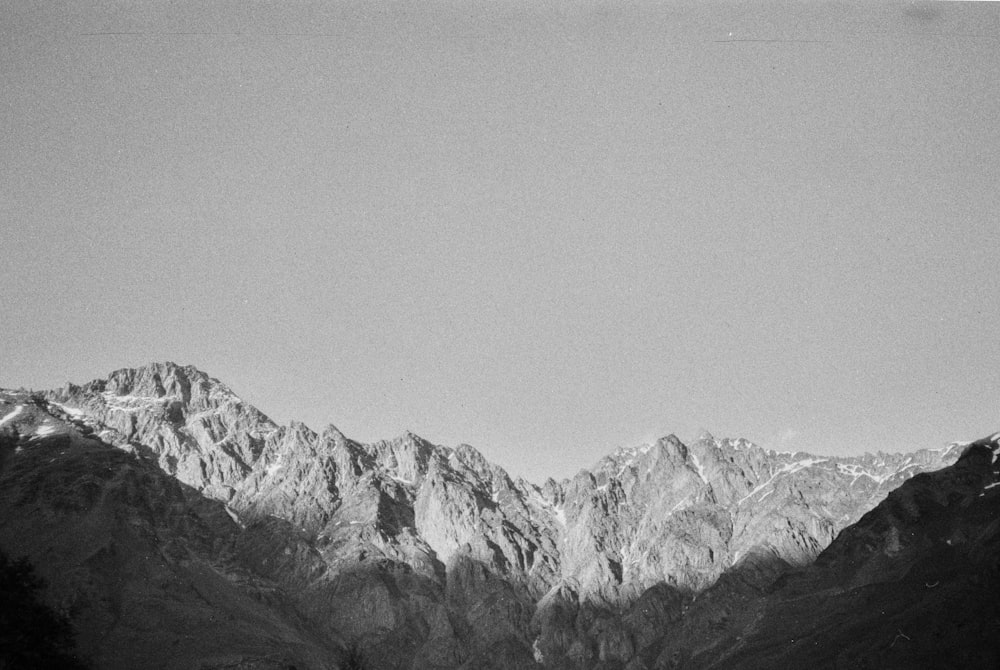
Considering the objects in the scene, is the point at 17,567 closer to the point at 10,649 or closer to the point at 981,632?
the point at 10,649

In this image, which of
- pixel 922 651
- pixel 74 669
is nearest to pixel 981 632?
pixel 922 651

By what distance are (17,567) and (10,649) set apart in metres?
15.9

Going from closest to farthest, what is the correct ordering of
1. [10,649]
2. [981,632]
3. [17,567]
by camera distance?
[10,649] < [17,567] < [981,632]

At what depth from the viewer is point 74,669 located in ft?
307

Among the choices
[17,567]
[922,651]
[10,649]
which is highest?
[17,567]

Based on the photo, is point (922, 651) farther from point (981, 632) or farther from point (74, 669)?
point (74, 669)

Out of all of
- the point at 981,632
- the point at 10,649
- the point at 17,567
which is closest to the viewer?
the point at 10,649

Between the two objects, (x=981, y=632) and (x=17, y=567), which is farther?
(x=981, y=632)

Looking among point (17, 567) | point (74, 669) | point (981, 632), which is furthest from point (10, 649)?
point (981, 632)

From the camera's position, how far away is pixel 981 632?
18612 cm

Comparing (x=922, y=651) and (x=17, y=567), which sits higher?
(x=17, y=567)

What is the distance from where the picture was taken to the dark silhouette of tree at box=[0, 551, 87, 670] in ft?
299

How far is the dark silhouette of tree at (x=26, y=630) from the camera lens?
91.1 meters

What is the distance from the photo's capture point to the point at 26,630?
93750 mm
